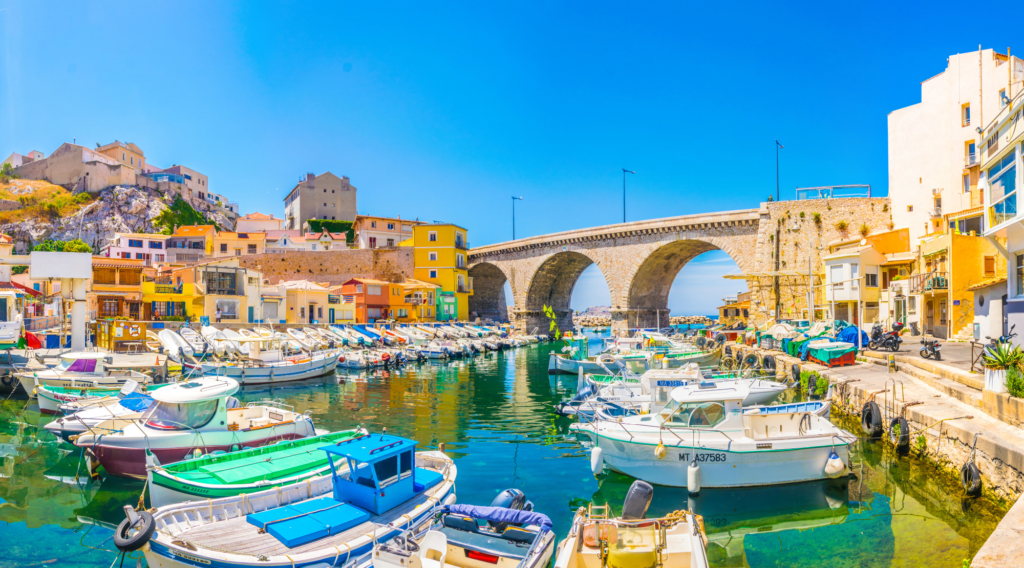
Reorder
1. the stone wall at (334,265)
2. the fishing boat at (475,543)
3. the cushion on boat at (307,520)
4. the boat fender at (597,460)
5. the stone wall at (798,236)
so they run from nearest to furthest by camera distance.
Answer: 1. the fishing boat at (475,543)
2. the cushion on boat at (307,520)
3. the boat fender at (597,460)
4. the stone wall at (798,236)
5. the stone wall at (334,265)

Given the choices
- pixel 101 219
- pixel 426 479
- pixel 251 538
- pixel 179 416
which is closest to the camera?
pixel 251 538

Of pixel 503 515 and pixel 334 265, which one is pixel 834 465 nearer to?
pixel 503 515

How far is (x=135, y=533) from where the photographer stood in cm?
591

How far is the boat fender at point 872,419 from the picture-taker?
1216cm

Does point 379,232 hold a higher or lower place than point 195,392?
higher

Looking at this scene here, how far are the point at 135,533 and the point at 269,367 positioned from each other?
57.6ft

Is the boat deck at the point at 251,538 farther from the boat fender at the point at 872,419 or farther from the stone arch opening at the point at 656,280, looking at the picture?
the stone arch opening at the point at 656,280

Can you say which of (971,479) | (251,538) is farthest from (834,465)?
(251,538)

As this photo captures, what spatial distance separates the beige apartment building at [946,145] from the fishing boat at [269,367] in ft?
90.3

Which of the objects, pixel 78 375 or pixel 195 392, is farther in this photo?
pixel 78 375

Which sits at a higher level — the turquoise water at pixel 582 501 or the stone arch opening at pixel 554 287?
the stone arch opening at pixel 554 287

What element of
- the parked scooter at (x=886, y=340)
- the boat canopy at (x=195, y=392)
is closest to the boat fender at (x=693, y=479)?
the boat canopy at (x=195, y=392)

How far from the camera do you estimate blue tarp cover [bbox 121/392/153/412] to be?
12.5 m

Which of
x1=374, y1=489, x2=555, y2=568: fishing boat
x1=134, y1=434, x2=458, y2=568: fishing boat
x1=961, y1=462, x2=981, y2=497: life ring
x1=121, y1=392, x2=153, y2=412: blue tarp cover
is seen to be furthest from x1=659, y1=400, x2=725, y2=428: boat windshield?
x1=121, y1=392, x2=153, y2=412: blue tarp cover
